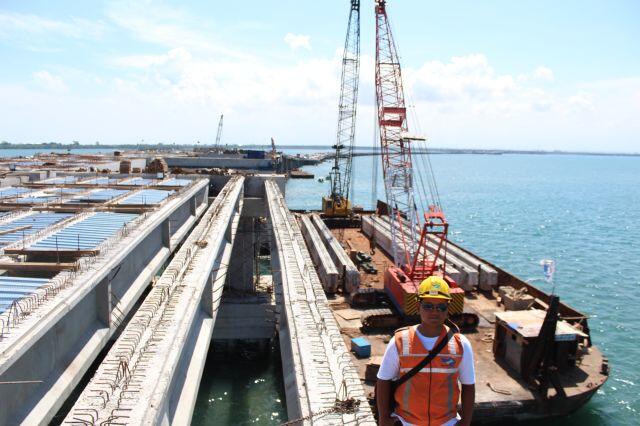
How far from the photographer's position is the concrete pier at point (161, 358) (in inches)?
349

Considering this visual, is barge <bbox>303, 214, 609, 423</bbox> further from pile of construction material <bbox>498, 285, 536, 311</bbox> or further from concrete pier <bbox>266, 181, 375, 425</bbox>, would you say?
concrete pier <bbox>266, 181, 375, 425</bbox>

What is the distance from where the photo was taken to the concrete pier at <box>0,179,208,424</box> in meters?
10.1

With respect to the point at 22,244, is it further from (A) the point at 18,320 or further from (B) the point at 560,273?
(B) the point at 560,273

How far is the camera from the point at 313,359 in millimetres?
11391

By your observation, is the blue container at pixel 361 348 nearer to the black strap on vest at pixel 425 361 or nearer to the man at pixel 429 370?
the man at pixel 429 370

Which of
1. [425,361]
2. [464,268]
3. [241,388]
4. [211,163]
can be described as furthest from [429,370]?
[211,163]

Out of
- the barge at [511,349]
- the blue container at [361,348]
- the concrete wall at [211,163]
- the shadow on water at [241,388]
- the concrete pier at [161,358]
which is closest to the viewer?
the concrete pier at [161,358]

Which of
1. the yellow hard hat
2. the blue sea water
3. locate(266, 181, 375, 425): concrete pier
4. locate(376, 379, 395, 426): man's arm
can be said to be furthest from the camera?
the blue sea water

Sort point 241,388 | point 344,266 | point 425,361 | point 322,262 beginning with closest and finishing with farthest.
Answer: point 425,361 → point 241,388 → point 344,266 → point 322,262

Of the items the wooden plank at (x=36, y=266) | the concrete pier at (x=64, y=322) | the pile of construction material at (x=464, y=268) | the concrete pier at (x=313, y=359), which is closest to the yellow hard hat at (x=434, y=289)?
the concrete pier at (x=313, y=359)

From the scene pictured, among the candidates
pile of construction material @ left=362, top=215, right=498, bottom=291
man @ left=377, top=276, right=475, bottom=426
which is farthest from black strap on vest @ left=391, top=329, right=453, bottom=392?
pile of construction material @ left=362, top=215, right=498, bottom=291

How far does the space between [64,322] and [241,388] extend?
20.4m

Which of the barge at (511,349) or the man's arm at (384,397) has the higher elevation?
the man's arm at (384,397)

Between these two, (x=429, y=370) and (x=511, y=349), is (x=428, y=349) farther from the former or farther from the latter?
(x=511, y=349)
